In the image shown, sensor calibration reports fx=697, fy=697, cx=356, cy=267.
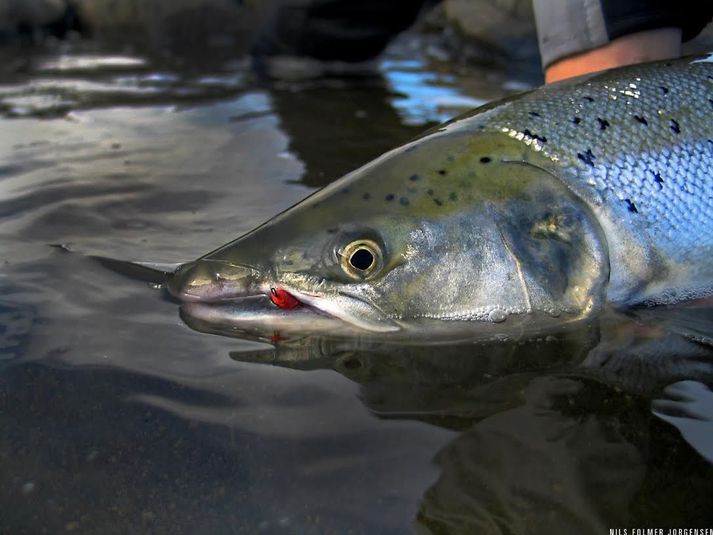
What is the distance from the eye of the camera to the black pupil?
6.31ft

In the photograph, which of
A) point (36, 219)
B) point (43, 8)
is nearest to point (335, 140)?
point (36, 219)

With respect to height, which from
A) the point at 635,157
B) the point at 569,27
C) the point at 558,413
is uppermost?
the point at 569,27

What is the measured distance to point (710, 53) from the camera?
2492mm

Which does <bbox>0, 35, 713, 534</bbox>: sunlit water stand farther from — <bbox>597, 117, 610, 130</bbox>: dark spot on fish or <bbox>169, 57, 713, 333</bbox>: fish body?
<bbox>597, 117, 610, 130</bbox>: dark spot on fish

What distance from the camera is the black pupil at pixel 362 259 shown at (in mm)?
1923

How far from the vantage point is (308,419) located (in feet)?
5.24

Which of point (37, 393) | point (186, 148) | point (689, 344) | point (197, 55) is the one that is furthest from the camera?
point (197, 55)

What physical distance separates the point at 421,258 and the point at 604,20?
5.61ft

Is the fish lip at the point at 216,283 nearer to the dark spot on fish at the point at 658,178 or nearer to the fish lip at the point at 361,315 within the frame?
the fish lip at the point at 361,315

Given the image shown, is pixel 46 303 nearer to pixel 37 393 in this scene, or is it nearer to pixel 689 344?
pixel 37 393

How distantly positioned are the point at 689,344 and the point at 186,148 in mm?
2881

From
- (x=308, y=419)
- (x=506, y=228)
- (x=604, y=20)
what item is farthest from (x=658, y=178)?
(x=308, y=419)

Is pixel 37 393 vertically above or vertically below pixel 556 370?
above

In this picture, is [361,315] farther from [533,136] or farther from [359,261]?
[533,136]
